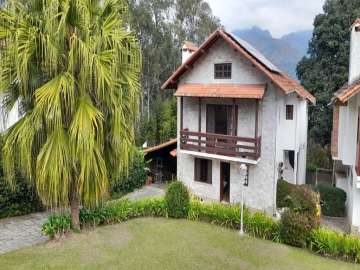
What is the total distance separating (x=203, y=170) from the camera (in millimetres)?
21500

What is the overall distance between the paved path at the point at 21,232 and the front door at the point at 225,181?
31.7ft

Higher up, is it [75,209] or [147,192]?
[75,209]

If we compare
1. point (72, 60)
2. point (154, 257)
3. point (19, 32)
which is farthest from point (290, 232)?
point (19, 32)

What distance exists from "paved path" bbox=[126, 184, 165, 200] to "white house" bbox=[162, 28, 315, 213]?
164 centimetres

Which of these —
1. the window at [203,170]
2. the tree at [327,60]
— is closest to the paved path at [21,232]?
the window at [203,170]

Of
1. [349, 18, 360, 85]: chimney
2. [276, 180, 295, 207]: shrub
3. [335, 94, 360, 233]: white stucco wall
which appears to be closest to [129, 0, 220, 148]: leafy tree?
[276, 180, 295, 207]: shrub

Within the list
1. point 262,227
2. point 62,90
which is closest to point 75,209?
point 62,90

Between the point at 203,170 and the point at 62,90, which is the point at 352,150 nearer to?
the point at 203,170

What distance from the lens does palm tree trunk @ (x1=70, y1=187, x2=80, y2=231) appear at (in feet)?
39.7

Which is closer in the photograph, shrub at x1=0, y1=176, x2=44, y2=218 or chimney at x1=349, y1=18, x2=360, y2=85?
shrub at x1=0, y1=176, x2=44, y2=218

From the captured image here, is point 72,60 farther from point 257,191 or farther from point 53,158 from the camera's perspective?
point 257,191

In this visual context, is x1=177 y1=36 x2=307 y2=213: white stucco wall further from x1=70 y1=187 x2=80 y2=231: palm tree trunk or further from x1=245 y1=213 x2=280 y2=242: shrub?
x1=70 y1=187 x2=80 y2=231: palm tree trunk

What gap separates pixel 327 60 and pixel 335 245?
21.3m

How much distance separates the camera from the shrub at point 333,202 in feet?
62.7
